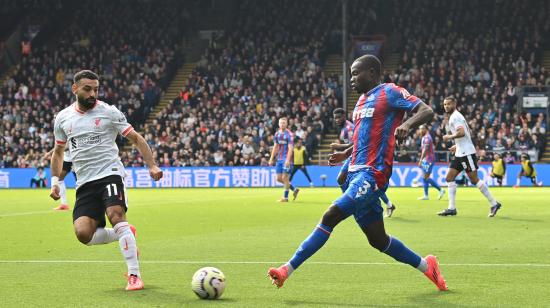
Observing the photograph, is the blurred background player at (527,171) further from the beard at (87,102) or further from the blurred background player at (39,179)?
the beard at (87,102)

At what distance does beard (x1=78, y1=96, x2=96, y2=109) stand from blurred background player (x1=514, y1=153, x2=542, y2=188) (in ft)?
93.8

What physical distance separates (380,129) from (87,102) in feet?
9.64

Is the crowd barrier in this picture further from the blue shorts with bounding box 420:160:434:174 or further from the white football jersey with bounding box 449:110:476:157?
the white football jersey with bounding box 449:110:476:157

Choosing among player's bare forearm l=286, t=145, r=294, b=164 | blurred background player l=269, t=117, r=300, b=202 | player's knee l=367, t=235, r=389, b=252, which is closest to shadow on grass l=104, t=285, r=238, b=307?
player's knee l=367, t=235, r=389, b=252

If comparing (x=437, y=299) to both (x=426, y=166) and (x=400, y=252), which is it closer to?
(x=400, y=252)

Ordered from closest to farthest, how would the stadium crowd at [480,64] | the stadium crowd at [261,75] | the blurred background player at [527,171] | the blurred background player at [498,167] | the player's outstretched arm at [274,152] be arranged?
the player's outstretched arm at [274,152] → the blurred background player at [527,171] → the blurred background player at [498,167] → the stadium crowd at [480,64] → the stadium crowd at [261,75]

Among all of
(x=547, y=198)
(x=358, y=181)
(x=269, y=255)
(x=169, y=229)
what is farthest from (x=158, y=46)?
(x=358, y=181)

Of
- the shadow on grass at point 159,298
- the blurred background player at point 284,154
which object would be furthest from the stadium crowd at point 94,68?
the shadow on grass at point 159,298

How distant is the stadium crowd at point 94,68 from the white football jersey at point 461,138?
26.8 meters

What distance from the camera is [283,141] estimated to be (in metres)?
25.5

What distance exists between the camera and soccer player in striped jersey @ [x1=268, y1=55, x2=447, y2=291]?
7.71m

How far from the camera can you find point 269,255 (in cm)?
1117

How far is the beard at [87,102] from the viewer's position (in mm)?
8695

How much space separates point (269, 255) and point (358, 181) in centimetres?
367
